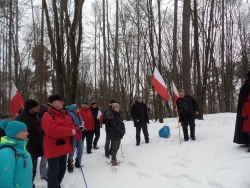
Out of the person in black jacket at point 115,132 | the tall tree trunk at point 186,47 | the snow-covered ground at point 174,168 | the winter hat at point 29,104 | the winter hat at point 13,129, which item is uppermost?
the tall tree trunk at point 186,47

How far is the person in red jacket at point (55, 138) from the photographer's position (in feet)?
14.1

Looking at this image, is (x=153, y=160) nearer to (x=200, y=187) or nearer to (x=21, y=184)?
(x=200, y=187)

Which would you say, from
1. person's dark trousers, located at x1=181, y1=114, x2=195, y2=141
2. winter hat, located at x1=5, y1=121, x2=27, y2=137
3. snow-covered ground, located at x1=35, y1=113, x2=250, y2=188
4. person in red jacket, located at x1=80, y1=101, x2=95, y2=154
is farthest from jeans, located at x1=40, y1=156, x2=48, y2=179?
person's dark trousers, located at x1=181, y1=114, x2=195, y2=141

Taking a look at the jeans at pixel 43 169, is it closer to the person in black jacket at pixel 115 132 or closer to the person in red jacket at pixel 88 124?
the person in black jacket at pixel 115 132

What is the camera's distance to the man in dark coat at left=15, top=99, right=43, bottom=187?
16.3 feet

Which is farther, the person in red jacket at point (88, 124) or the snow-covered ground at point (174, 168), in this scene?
the person in red jacket at point (88, 124)

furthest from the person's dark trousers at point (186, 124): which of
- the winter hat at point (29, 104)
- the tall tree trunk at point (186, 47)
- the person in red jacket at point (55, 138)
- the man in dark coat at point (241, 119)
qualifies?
the winter hat at point (29, 104)

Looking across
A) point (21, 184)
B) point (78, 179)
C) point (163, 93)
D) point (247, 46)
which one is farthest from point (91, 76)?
point (21, 184)

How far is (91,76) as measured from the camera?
42.2 metres

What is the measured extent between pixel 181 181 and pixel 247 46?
25005 millimetres

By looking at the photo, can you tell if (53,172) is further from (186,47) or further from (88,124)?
(186,47)

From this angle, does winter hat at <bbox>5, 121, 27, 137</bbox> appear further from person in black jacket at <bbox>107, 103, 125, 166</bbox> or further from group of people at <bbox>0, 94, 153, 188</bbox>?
person in black jacket at <bbox>107, 103, 125, 166</bbox>

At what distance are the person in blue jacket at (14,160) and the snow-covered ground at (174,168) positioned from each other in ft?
9.47

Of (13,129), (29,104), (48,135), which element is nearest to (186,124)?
(48,135)
